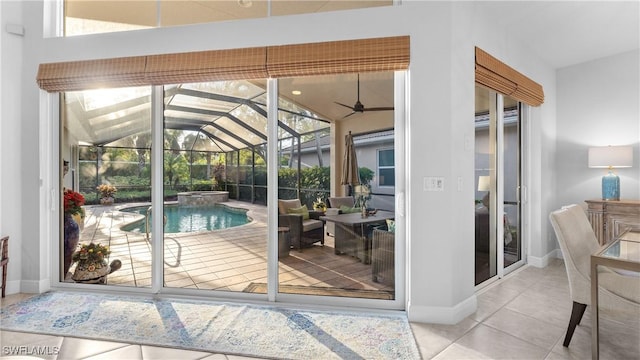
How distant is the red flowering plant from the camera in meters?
3.10

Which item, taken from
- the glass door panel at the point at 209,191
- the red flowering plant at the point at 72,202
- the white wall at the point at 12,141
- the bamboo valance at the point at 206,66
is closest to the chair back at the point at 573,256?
the glass door panel at the point at 209,191

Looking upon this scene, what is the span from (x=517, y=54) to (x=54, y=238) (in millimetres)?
5363

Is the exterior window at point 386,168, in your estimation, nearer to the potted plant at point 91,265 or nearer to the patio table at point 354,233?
the patio table at point 354,233

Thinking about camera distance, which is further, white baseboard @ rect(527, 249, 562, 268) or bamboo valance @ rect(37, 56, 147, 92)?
white baseboard @ rect(527, 249, 562, 268)

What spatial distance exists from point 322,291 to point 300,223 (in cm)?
64

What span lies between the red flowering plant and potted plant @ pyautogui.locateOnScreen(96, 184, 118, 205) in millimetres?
227

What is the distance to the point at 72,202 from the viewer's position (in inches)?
122

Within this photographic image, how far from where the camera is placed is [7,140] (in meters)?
2.96

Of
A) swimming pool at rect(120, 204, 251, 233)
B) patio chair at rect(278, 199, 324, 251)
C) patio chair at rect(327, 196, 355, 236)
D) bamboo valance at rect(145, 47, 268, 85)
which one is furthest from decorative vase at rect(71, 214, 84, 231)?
patio chair at rect(327, 196, 355, 236)

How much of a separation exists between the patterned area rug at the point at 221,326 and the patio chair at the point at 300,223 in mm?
611

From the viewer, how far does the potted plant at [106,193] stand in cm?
308

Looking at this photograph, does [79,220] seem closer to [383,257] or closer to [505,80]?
[383,257]

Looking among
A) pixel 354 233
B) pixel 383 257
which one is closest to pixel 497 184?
pixel 383 257

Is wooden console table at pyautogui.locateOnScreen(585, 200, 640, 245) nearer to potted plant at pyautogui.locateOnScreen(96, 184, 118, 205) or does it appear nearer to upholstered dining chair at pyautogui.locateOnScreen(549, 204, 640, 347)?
upholstered dining chair at pyautogui.locateOnScreen(549, 204, 640, 347)
